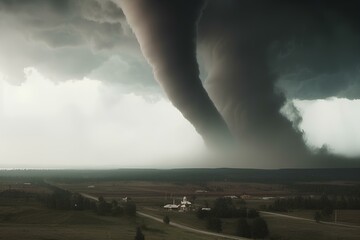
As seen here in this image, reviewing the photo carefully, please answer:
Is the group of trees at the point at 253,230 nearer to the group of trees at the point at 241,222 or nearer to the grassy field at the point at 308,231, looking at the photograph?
the group of trees at the point at 241,222

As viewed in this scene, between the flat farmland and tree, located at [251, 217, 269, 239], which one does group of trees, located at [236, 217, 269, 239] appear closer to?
tree, located at [251, 217, 269, 239]

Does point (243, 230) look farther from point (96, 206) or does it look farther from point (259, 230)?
point (96, 206)

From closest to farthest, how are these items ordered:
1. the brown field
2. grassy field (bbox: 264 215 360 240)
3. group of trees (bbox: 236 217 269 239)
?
the brown field < grassy field (bbox: 264 215 360 240) < group of trees (bbox: 236 217 269 239)

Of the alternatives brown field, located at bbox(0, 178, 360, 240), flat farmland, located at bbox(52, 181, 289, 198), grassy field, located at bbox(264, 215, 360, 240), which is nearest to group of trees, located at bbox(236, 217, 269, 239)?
grassy field, located at bbox(264, 215, 360, 240)

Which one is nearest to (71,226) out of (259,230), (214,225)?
(214,225)

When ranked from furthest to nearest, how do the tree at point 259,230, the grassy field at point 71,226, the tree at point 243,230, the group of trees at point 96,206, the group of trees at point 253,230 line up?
1. the group of trees at point 96,206
2. the tree at point 243,230
3. the group of trees at point 253,230
4. the tree at point 259,230
5. the grassy field at point 71,226

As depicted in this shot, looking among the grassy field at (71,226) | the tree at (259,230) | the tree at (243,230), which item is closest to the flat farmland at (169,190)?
the grassy field at (71,226)

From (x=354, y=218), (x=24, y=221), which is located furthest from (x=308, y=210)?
(x=24, y=221)

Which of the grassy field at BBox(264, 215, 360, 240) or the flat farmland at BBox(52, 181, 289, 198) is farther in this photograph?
the flat farmland at BBox(52, 181, 289, 198)

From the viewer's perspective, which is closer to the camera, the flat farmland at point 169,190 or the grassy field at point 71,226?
the grassy field at point 71,226

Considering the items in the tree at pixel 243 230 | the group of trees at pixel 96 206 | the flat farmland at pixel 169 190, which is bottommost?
the tree at pixel 243 230

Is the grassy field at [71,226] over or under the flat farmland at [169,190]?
under

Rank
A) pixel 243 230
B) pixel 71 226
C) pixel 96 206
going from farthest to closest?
pixel 96 206, pixel 243 230, pixel 71 226
